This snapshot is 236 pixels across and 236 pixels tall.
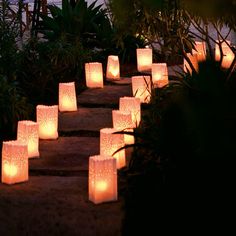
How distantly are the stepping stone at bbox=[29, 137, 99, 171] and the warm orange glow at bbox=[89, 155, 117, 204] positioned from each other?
2.12ft

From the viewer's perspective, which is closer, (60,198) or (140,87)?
(60,198)

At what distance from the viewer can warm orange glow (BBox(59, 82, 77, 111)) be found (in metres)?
5.92

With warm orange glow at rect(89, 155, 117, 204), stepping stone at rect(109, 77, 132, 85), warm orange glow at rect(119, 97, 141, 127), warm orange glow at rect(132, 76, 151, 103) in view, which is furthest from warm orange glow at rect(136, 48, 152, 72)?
warm orange glow at rect(89, 155, 117, 204)

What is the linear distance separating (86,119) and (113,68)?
1.75 m

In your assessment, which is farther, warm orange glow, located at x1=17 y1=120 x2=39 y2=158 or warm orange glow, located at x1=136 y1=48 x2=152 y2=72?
warm orange glow, located at x1=136 y1=48 x2=152 y2=72

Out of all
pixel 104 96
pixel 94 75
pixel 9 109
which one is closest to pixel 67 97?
pixel 104 96

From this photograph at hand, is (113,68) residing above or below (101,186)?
above

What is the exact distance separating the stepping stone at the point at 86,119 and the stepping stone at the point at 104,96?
0.16m

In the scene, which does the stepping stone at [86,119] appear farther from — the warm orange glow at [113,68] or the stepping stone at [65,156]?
the warm orange glow at [113,68]

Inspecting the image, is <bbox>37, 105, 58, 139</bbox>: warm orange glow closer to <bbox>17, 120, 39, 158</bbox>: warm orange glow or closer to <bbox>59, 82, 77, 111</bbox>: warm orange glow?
<bbox>17, 120, 39, 158</bbox>: warm orange glow

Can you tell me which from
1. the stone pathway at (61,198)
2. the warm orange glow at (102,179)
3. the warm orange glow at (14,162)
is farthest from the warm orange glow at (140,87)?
the warm orange glow at (102,179)

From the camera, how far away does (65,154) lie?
4.68 m

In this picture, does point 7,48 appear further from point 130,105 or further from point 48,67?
point 130,105

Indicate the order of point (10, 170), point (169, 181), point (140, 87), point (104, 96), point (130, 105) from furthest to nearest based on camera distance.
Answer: point (104, 96)
point (140, 87)
point (130, 105)
point (10, 170)
point (169, 181)
